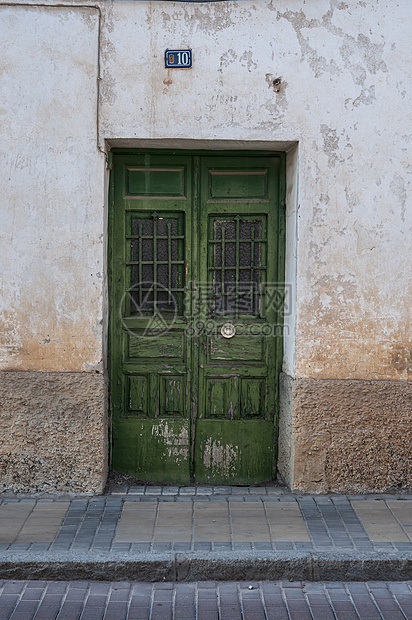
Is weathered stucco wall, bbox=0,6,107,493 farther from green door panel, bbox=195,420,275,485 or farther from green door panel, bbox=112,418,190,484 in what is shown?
green door panel, bbox=195,420,275,485

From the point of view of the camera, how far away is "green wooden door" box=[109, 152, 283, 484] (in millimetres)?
4887

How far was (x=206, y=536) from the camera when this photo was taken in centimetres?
388

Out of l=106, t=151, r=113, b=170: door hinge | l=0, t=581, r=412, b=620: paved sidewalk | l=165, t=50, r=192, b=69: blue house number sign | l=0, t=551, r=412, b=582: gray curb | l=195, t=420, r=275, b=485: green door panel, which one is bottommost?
l=0, t=581, r=412, b=620: paved sidewalk

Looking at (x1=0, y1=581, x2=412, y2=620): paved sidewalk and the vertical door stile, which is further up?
the vertical door stile

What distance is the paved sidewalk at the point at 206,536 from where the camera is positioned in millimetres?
3588

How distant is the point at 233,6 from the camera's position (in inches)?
176

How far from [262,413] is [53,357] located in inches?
70.5

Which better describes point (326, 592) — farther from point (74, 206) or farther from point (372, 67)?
point (372, 67)

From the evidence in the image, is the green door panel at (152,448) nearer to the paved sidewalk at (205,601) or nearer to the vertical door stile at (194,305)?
the vertical door stile at (194,305)

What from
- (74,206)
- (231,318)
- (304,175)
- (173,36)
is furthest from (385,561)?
(173,36)

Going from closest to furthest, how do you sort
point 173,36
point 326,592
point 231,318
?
point 326,592 < point 173,36 < point 231,318

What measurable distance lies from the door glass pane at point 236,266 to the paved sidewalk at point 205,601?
2196 millimetres

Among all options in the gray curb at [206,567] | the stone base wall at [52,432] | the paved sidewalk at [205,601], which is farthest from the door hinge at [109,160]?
the paved sidewalk at [205,601]

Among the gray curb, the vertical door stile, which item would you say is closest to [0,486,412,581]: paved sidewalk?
the gray curb
